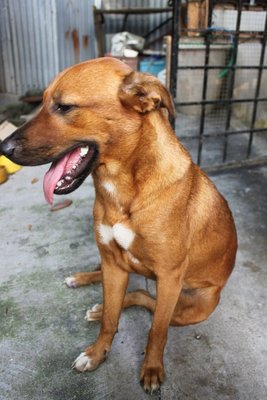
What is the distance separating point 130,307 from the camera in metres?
2.50

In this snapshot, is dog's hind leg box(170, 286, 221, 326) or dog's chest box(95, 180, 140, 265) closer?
dog's chest box(95, 180, 140, 265)

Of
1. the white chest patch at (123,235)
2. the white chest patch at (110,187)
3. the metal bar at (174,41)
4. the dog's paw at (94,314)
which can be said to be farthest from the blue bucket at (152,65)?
the white chest patch at (123,235)

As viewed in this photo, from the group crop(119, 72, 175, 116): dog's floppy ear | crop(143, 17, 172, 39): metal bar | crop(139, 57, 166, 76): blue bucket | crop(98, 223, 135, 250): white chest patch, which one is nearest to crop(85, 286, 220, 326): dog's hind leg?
crop(98, 223, 135, 250): white chest patch

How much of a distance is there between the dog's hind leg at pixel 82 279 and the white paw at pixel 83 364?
0.67 metres

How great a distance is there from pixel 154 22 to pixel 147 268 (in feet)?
27.6

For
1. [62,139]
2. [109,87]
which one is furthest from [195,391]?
[109,87]

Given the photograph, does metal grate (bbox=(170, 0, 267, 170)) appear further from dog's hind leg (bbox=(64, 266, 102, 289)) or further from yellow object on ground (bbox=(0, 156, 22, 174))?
dog's hind leg (bbox=(64, 266, 102, 289))

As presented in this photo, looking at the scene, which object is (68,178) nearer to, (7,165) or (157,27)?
(7,165)

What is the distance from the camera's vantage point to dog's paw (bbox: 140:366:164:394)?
75.8 inches

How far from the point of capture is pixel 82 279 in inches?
105

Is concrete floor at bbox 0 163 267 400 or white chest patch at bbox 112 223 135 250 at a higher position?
white chest patch at bbox 112 223 135 250

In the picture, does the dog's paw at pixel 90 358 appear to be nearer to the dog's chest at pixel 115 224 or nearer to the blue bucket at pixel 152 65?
the dog's chest at pixel 115 224

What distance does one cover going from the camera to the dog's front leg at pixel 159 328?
6.14 feet

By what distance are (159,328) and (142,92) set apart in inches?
46.9
